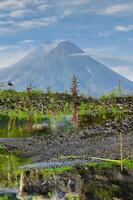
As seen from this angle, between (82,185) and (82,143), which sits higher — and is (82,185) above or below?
below

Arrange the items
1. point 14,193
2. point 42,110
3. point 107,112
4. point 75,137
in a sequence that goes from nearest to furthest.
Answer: point 14,193 → point 75,137 → point 107,112 → point 42,110

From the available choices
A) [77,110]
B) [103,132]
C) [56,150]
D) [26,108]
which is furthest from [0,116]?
[56,150]

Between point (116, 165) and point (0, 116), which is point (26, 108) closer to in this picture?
point (0, 116)

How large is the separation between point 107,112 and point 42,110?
4.17 meters

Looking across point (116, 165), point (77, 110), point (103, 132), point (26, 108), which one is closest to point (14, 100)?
point (26, 108)

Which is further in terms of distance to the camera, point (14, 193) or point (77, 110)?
point (77, 110)

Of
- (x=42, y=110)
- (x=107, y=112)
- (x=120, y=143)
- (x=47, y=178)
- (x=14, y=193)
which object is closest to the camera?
(x=14, y=193)

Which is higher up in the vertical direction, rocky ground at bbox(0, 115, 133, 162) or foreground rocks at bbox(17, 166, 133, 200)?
rocky ground at bbox(0, 115, 133, 162)

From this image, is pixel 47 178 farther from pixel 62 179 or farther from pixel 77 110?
pixel 77 110

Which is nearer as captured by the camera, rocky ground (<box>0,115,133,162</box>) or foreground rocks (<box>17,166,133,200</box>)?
foreground rocks (<box>17,166,133,200</box>)

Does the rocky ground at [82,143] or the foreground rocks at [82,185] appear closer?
the foreground rocks at [82,185]

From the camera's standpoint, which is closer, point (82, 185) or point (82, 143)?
point (82, 185)

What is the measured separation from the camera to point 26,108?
36500 mm

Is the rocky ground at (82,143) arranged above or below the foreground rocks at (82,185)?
above
